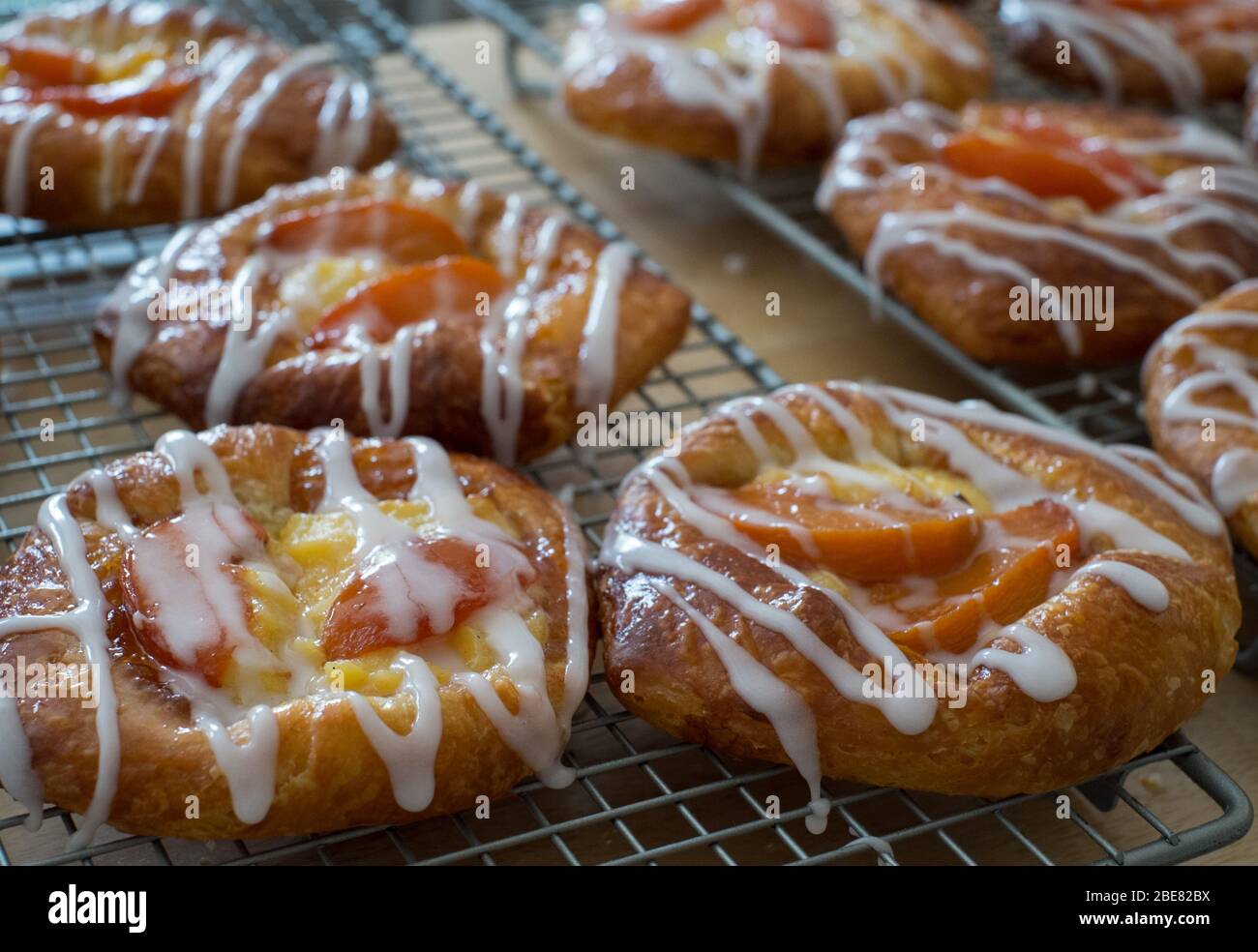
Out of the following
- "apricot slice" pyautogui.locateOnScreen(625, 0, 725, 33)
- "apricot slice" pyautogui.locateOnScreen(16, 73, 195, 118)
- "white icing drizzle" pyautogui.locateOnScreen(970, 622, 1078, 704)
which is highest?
"apricot slice" pyautogui.locateOnScreen(625, 0, 725, 33)

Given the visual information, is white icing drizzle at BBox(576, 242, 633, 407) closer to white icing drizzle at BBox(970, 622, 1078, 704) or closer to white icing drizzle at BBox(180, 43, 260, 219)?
white icing drizzle at BBox(970, 622, 1078, 704)

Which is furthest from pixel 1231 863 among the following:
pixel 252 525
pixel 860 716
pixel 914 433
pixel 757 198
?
pixel 757 198

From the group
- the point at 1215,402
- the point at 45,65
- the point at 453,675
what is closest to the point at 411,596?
the point at 453,675

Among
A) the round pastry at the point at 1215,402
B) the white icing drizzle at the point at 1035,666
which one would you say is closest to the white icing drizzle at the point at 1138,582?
the white icing drizzle at the point at 1035,666

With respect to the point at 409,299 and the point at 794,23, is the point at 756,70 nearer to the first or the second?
the point at 794,23

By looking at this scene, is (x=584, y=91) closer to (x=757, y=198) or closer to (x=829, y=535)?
(x=757, y=198)

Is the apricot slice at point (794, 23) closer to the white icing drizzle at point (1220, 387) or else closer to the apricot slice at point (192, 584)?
the white icing drizzle at point (1220, 387)

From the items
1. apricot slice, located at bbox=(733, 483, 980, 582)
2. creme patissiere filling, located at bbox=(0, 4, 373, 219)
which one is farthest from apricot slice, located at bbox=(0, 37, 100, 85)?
apricot slice, located at bbox=(733, 483, 980, 582)
